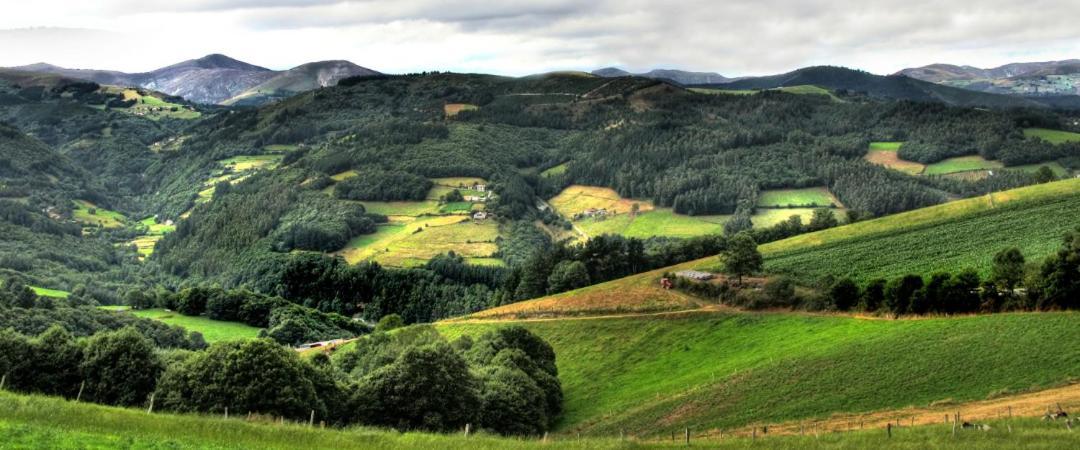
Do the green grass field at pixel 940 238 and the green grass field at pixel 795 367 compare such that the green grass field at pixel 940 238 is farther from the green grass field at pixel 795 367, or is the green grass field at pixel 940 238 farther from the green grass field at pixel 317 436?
the green grass field at pixel 317 436

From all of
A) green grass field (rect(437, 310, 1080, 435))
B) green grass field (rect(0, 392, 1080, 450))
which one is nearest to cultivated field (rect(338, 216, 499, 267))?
green grass field (rect(437, 310, 1080, 435))

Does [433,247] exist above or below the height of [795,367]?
below

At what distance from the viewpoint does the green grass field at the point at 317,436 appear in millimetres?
32688

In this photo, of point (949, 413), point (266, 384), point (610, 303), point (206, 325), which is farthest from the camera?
point (206, 325)

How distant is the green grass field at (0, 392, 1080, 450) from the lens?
32.7 meters

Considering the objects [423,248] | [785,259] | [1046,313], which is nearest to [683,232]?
[423,248]

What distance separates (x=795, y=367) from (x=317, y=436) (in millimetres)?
39393

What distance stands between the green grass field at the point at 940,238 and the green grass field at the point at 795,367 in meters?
18.8

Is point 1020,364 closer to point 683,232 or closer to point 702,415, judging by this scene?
point 702,415

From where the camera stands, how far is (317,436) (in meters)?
36.8

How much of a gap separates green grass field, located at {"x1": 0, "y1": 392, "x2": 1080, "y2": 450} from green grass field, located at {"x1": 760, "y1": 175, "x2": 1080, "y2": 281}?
167 feet

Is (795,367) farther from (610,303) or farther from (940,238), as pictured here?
(940,238)

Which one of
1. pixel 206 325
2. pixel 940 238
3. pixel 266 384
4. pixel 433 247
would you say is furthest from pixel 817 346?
pixel 433 247

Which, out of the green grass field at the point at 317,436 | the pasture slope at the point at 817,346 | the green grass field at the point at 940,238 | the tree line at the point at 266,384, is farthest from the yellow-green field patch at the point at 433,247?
the green grass field at the point at 317,436
